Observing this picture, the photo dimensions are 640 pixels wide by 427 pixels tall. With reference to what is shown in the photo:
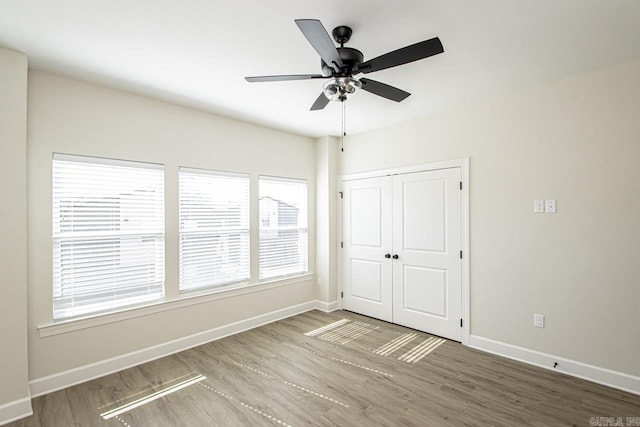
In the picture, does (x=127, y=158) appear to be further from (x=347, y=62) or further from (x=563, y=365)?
(x=563, y=365)

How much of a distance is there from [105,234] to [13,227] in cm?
67

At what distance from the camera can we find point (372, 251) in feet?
15.0

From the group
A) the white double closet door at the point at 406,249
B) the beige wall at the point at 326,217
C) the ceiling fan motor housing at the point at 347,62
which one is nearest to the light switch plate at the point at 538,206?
the white double closet door at the point at 406,249

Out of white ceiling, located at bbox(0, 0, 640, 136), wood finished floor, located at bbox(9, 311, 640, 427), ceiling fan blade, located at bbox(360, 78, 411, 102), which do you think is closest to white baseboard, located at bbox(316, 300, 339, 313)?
wood finished floor, located at bbox(9, 311, 640, 427)

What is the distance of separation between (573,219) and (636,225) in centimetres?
41

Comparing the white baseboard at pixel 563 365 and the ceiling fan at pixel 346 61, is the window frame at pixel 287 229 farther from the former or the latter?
the white baseboard at pixel 563 365

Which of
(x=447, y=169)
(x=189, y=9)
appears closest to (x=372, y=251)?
(x=447, y=169)

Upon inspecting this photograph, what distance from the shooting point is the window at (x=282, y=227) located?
4402 millimetres

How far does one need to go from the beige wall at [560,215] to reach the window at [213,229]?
2.70m

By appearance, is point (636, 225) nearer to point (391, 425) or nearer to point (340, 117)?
point (391, 425)

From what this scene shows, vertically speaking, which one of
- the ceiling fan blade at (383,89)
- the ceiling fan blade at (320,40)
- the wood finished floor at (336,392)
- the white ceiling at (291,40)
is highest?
the white ceiling at (291,40)

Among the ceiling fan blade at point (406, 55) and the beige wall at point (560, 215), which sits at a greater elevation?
the ceiling fan blade at point (406, 55)

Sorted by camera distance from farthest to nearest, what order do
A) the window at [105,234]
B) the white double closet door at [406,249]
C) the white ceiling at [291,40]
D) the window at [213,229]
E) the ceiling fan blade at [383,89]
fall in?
1. the white double closet door at [406,249]
2. the window at [213,229]
3. the window at [105,234]
4. the ceiling fan blade at [383,89]
5. the white ceiling at [291,40]

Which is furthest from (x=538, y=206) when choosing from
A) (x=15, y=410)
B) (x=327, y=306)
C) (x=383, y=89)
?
(x=15, y=410)
